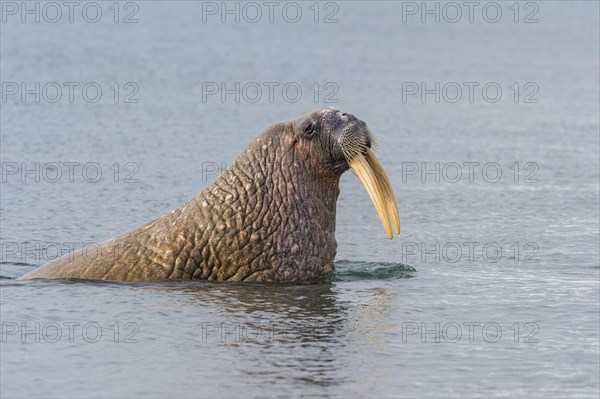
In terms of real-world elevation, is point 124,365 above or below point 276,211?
below

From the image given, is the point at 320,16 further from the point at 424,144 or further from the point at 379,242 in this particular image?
the point at 379,242

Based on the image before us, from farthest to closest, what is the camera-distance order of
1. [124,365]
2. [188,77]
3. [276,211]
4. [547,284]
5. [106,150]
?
[188,77]
[106,150]
[547,284]
[276,211]
[124,365]

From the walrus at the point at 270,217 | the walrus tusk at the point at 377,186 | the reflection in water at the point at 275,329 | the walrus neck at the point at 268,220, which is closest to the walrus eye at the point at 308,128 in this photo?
the walrus at the point at 270,217

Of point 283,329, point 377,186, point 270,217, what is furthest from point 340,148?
point 283,329

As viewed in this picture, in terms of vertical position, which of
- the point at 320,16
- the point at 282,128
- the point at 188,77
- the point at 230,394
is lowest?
the point at 230,394

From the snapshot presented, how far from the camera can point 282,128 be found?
568 inches

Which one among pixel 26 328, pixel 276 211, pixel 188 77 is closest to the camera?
pixel 26 328

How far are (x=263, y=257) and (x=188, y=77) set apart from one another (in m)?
24.1

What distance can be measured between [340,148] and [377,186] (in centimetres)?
50

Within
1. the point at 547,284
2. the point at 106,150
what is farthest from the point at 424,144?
the point at 547,284

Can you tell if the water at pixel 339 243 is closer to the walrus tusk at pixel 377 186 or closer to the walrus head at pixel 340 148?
the walrus tusk at pixel 377 186

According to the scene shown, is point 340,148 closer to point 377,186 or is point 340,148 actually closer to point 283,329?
point 377,186

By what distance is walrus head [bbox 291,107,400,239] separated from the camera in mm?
14023

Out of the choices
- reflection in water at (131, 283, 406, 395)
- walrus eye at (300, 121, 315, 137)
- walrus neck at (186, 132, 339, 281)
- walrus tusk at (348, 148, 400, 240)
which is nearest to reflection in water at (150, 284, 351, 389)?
reflection in water at (131, 283, 406, 395)
